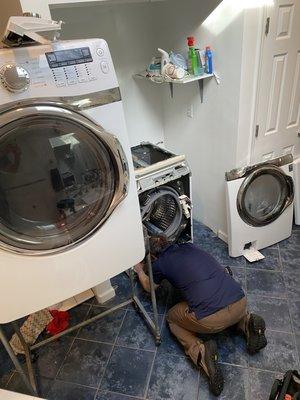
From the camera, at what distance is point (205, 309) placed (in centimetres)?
150

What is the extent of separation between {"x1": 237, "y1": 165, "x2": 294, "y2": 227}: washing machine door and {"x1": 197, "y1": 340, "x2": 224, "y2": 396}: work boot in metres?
0.99

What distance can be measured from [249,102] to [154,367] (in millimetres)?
1732

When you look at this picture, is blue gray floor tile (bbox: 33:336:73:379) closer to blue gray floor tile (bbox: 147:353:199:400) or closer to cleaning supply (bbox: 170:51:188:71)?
blue gray floor tile (bbox: 147:353:199:400)

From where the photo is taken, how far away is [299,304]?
1.86 m

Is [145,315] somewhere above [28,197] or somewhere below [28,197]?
below

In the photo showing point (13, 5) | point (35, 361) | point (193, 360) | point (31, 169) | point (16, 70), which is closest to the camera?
point (16, 70)

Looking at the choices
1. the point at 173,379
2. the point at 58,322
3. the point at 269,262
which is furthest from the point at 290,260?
the point at 58,322

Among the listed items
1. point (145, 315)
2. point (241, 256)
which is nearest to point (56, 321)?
point (145, 315)

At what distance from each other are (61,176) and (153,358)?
1201mm

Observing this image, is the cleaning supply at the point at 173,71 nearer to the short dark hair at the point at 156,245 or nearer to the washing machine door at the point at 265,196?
the washing machine door at the point at 265,196

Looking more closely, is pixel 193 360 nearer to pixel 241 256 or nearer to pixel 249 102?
pixel 241 256

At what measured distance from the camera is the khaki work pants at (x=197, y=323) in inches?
58.7

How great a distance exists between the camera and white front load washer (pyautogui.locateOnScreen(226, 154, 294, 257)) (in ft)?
6.86

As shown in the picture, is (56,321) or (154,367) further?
(56,321)
